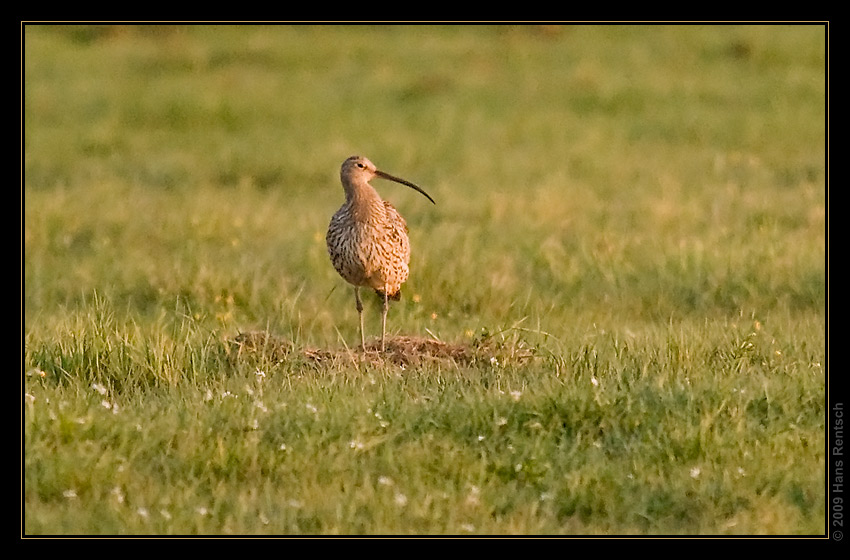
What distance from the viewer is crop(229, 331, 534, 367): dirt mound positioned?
6.82m

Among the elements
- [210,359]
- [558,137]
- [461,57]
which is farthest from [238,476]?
[461,57]

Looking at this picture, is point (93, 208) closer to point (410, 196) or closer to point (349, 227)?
point (410, 196)

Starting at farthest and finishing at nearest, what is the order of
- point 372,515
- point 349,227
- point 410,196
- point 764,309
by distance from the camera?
point 410,196 → point 764,309 → point 349,227 → point 372,515

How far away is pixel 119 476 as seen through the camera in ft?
17.6

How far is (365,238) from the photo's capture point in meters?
7.59

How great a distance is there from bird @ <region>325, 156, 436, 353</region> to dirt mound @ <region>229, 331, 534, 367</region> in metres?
0.55

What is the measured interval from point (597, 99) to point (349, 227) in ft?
32.4

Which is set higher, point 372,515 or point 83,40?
point 83,40

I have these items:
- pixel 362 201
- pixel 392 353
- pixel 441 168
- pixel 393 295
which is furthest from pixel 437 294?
pixel 441 168

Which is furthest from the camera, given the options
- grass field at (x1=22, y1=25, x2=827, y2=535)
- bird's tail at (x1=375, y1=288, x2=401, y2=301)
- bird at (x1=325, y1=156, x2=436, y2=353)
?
bird's tail at (x1=375, y1=288, x2=401, y2=301)

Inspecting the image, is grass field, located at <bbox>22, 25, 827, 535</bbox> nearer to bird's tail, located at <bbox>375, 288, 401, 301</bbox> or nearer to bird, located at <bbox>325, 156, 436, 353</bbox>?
bird's tail, located at <bbox>375, 288, 401, 301</bbox>

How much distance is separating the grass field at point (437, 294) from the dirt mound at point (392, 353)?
17 millimetres

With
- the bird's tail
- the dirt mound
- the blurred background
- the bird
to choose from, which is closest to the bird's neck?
the bird

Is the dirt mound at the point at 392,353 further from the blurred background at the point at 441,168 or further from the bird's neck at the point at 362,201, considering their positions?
the bird's neck at the point at 362,201
